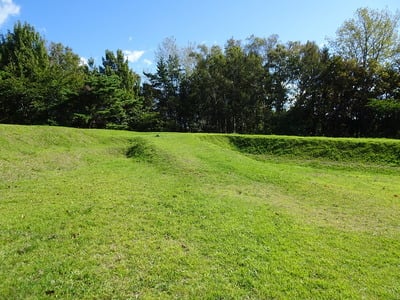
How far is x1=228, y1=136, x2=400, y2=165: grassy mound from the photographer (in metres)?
12.8

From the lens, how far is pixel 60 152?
10.5 metres

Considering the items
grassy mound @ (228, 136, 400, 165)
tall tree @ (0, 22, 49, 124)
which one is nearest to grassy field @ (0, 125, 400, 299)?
grassy mound @ (228, 136, 400, 165)

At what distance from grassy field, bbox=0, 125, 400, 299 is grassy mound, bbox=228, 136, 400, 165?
3.82m

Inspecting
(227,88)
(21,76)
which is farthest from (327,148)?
(21,76)

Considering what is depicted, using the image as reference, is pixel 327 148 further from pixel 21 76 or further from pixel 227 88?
pixel 21 76

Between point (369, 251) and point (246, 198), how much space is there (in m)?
2.74

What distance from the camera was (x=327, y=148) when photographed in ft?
44.8

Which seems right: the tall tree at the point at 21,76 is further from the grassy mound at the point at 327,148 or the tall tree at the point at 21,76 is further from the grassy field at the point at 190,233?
the grassy mound at the point at 327,148

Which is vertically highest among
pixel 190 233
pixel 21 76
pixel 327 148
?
pixel 21 76

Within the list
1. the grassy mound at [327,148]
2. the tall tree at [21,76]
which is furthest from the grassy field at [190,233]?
the tall tree at [21,76]

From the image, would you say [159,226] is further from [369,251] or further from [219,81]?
[219,81]

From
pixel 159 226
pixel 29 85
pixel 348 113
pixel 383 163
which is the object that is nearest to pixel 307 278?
pixel 159 226

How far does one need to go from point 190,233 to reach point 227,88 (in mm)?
26562

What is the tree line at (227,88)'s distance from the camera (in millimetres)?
21969
